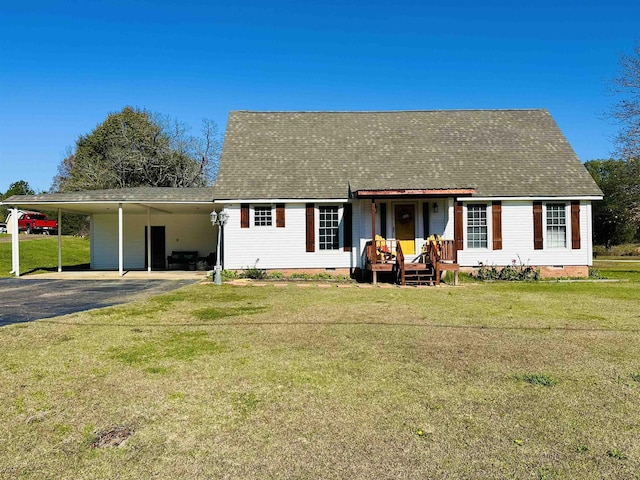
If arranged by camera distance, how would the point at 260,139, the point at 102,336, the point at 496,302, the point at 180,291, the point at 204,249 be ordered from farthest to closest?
1. the point at 204,249
2. the point at 260,139
3. the point at 180,291
4. the point at 496,302
5. the point at 102,336

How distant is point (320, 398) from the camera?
4.51 m

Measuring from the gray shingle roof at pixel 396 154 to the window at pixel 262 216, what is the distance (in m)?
0.57

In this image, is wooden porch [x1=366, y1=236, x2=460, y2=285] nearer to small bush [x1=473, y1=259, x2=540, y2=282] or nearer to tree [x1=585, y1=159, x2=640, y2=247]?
small bush [x1=473, y1=259, x2=540, y2=282]

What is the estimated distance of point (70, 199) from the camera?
54.7 feet

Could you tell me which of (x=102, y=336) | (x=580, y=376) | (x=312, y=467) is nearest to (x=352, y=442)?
(x=312, y=467)

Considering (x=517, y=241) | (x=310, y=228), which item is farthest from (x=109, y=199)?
(x=517, y=241)

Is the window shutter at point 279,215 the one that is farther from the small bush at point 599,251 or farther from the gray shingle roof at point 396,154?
the small bush at point 599,251

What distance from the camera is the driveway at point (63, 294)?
30.2 ft

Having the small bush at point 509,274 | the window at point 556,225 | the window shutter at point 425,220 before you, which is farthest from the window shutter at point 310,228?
the window at point 556,225

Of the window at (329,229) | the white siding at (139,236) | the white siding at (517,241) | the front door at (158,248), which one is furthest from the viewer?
the front door at (158,248)

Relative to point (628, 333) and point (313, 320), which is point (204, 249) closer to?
point (313, 320)

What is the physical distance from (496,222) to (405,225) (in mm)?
3335

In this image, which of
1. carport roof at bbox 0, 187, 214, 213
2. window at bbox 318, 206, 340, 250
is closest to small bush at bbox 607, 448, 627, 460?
window at bbox 318, 206, 340, 250

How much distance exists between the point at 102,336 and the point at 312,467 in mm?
4983
